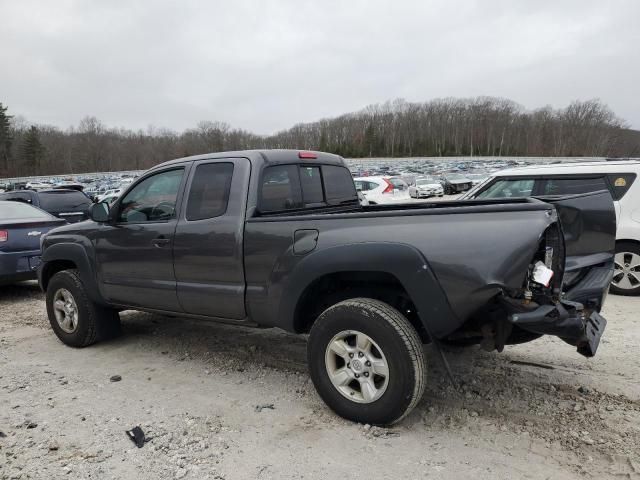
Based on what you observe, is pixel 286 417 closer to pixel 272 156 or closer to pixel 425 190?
pixel 272 156

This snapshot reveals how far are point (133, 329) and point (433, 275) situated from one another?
4163mm

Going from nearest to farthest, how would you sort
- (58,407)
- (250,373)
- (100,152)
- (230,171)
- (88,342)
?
(58,407), (230,171), (250,373), (88,342), (100,152)

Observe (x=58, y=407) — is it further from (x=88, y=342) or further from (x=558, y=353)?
(x=558, y=353)

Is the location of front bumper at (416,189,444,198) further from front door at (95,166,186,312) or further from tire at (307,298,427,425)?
tire at (307,298,427,425)

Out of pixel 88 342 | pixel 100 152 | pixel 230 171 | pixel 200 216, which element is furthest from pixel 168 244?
pixel 100 152

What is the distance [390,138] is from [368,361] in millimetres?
130023

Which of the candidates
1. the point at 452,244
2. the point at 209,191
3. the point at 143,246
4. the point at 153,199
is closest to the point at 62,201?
the point at 153,199

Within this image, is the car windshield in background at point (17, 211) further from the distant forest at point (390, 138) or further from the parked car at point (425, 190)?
the distant forest at point (390, 138)

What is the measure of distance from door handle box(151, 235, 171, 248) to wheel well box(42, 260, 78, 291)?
1600 millimetres

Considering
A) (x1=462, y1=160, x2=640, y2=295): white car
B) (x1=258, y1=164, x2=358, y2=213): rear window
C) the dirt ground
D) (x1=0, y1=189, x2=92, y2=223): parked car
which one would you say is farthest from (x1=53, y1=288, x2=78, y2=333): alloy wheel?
(x1=0, y1=189, x2=92, y2=223): parked car

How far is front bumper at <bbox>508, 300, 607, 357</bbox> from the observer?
8.85ft

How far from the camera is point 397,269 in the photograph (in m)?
2.99

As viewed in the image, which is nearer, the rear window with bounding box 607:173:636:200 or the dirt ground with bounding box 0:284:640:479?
the dirt ground with bounding box 0:284:640:479

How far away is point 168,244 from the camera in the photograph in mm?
4133
